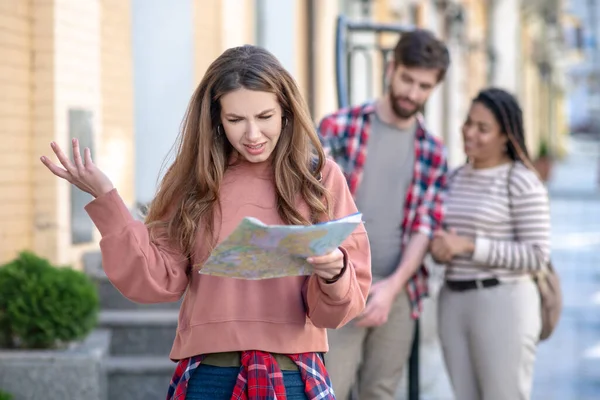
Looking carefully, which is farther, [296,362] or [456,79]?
[456,79]

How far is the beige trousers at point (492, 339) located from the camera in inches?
188

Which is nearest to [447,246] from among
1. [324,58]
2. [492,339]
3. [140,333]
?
[492,339]

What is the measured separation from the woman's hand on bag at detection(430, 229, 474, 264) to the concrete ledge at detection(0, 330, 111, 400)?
1.74 metres

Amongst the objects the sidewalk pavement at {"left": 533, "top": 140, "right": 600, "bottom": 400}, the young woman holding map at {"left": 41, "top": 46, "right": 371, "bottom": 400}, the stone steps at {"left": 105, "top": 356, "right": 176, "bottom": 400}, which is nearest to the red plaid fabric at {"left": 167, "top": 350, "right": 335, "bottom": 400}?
the young woman holding map at {"left": 41, "top": 46, "right": 371, "bottom": 400}

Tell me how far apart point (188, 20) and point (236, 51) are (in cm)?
485

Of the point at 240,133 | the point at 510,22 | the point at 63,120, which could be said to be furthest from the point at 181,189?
the point at 510,22

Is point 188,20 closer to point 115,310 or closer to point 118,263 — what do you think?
point 115,310

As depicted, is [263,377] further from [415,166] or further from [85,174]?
[415,166]

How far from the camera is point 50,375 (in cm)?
546

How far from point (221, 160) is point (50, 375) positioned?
9.03 ft

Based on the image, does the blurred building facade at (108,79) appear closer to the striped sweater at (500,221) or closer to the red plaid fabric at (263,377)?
the striped sweater at (500,221)

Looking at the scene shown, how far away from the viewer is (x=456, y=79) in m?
20.5

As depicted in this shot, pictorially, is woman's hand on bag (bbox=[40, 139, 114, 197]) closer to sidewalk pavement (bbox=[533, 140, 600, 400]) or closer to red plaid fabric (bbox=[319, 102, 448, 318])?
red plaid fabric (bbox=[319, 102, 448, 318])

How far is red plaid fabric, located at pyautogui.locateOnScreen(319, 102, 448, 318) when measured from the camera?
481 cm
